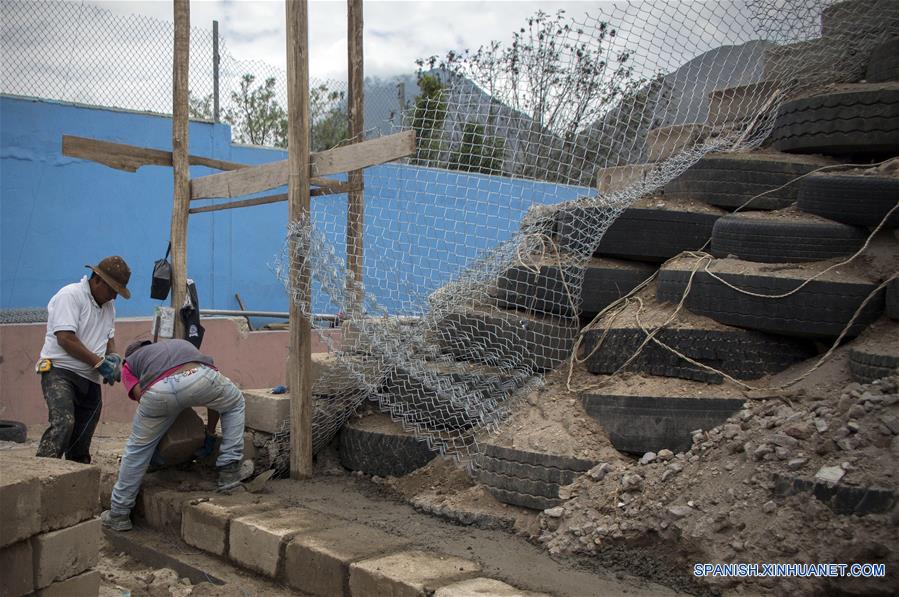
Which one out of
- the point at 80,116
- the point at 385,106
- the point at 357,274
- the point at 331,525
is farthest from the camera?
the point at 385,106

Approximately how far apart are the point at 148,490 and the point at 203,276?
5.98 metres

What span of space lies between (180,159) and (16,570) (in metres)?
3.27

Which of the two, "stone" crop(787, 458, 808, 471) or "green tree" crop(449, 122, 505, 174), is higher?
"green tree" crop(449, 122, 505, 174)

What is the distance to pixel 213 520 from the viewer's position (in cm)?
456

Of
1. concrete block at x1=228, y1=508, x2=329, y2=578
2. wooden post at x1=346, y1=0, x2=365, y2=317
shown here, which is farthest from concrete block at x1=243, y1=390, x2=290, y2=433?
wooden post at x1=346, y1=0, x2=365, y2=317

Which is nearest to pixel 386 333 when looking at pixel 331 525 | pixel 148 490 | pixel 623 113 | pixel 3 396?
pixel 331 525

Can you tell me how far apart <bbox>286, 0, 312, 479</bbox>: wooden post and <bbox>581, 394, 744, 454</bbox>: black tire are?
2.01m

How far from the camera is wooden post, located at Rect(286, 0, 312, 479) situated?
192 inches

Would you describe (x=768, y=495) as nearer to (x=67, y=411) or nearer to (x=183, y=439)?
(x=183, y=439)

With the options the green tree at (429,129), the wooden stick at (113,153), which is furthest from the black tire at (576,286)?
the wooden stick at (113,153)

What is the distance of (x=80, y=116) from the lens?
9570 mm

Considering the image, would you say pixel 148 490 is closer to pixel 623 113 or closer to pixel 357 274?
pixel 357 274

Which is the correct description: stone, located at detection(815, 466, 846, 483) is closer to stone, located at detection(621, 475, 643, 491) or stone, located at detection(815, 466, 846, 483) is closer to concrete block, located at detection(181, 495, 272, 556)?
stone, located at detection(621, 475, 643, 491)

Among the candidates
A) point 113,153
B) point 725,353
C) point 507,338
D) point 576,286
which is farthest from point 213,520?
point 725,353
